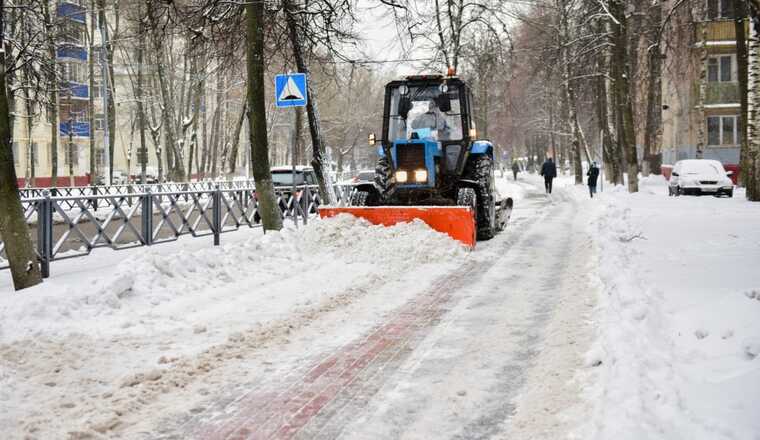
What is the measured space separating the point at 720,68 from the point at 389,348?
37.5m

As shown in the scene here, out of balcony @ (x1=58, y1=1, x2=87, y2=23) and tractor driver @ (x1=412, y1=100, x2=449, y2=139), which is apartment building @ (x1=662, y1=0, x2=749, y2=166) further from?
balcony @ (x1=58, y1=1, x2=87, y2=23)

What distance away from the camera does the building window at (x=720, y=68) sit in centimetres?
3859

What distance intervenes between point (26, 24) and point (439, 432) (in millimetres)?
20932

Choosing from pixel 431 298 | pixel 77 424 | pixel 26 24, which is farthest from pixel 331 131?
pixel 77 424

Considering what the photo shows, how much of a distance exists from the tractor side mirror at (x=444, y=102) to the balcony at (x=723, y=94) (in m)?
28.0

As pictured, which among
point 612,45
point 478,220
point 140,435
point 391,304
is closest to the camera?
point 140,435

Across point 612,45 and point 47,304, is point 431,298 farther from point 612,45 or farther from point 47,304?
point 612,45

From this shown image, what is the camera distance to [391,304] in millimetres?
8430

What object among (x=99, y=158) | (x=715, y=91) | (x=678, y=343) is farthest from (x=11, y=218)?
(x=99, y=158)

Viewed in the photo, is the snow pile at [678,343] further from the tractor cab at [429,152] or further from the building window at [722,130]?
the building window at [722,130]

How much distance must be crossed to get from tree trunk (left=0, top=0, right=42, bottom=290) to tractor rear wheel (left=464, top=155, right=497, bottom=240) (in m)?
7.68

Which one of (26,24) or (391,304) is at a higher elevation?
(26,24)

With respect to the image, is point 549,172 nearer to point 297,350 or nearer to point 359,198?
point 359,198

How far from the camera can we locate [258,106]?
14703 millimetres
